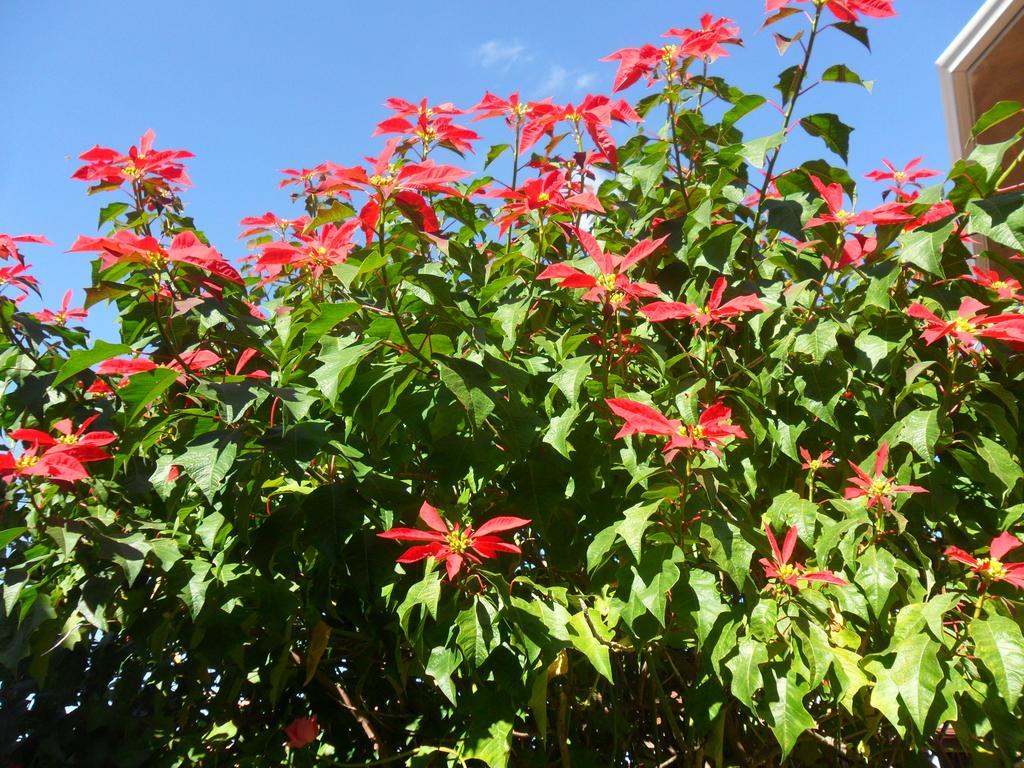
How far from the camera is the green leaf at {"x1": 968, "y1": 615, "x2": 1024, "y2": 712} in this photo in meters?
1.18

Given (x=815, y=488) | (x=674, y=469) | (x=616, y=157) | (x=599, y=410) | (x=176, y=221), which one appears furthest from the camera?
(x=176, y=221)

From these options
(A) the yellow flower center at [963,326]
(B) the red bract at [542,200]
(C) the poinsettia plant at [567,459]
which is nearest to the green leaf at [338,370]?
(C) the poinsettia plant at [567,459]

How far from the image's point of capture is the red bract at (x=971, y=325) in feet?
4.43

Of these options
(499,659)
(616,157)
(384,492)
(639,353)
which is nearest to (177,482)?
(384,492)

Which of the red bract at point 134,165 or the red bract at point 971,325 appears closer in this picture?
the red bract at point 971,325

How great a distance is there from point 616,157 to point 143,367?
3.20 feet

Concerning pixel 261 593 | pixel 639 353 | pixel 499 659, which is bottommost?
pixel 499 659

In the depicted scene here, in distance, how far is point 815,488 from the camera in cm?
161

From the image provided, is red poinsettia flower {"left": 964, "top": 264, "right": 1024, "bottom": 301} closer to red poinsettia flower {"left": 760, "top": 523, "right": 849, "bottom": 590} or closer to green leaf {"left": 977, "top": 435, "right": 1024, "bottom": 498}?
green leaf {"left": 977, "top": 435, "right": 1024, "bottom": 498}

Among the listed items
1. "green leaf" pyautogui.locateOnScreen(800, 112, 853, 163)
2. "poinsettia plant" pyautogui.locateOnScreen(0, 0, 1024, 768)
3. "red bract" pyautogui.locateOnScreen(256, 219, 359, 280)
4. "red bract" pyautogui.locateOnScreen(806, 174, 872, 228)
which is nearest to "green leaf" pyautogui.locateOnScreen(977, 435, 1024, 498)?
"poinsettia plant" pyautogui.locateOnScreen(0, 0, 1024, 768)

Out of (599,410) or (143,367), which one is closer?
(143,367)

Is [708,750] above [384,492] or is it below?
below

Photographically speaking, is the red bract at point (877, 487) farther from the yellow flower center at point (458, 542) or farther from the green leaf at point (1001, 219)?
the yellow flower center at point (458, 542)

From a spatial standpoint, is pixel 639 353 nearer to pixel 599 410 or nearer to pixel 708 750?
pixel 599 410
